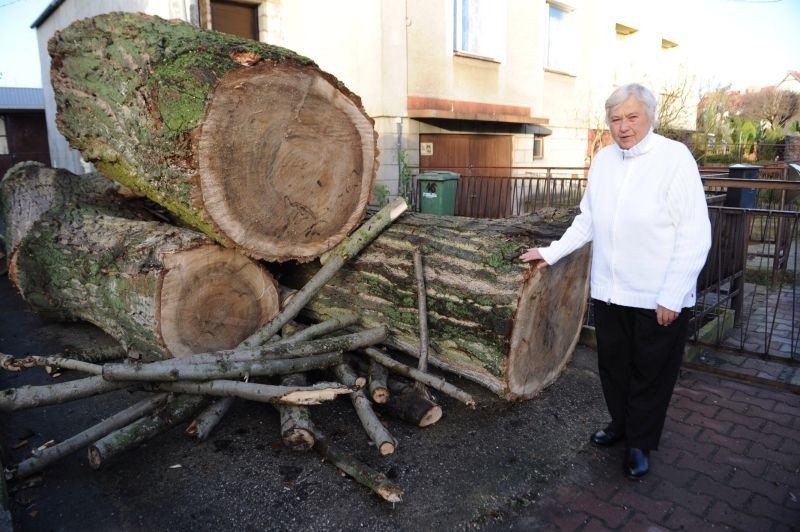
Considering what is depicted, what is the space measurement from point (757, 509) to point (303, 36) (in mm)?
8477

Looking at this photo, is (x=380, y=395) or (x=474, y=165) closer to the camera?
(x=380, y=395)

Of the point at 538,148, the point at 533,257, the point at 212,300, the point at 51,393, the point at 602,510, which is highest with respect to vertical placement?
the point at 538,148

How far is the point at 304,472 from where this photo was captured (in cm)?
274

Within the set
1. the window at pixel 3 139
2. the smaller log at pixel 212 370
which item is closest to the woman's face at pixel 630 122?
the smaller log at pixel 212 370

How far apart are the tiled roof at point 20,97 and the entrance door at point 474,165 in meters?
16.7

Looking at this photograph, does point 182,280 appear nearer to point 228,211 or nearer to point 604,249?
point 228,211

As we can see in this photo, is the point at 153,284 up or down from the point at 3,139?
down

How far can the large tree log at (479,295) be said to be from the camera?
121 inches

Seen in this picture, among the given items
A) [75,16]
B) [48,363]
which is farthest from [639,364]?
[75,16]

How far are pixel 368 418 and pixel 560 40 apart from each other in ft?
43.0

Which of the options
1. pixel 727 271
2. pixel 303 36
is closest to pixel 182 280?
pixel 727 271

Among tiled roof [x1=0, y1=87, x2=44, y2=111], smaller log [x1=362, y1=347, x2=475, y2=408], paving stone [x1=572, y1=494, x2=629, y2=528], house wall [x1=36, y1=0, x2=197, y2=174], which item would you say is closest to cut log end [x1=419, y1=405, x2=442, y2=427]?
smaller log [x1=362, y1=347, x2=475, y2=408]

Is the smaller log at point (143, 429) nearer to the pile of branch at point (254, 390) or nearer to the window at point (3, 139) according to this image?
the pile of branch at point (254, 390)

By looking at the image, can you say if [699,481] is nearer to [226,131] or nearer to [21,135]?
[226,131]
